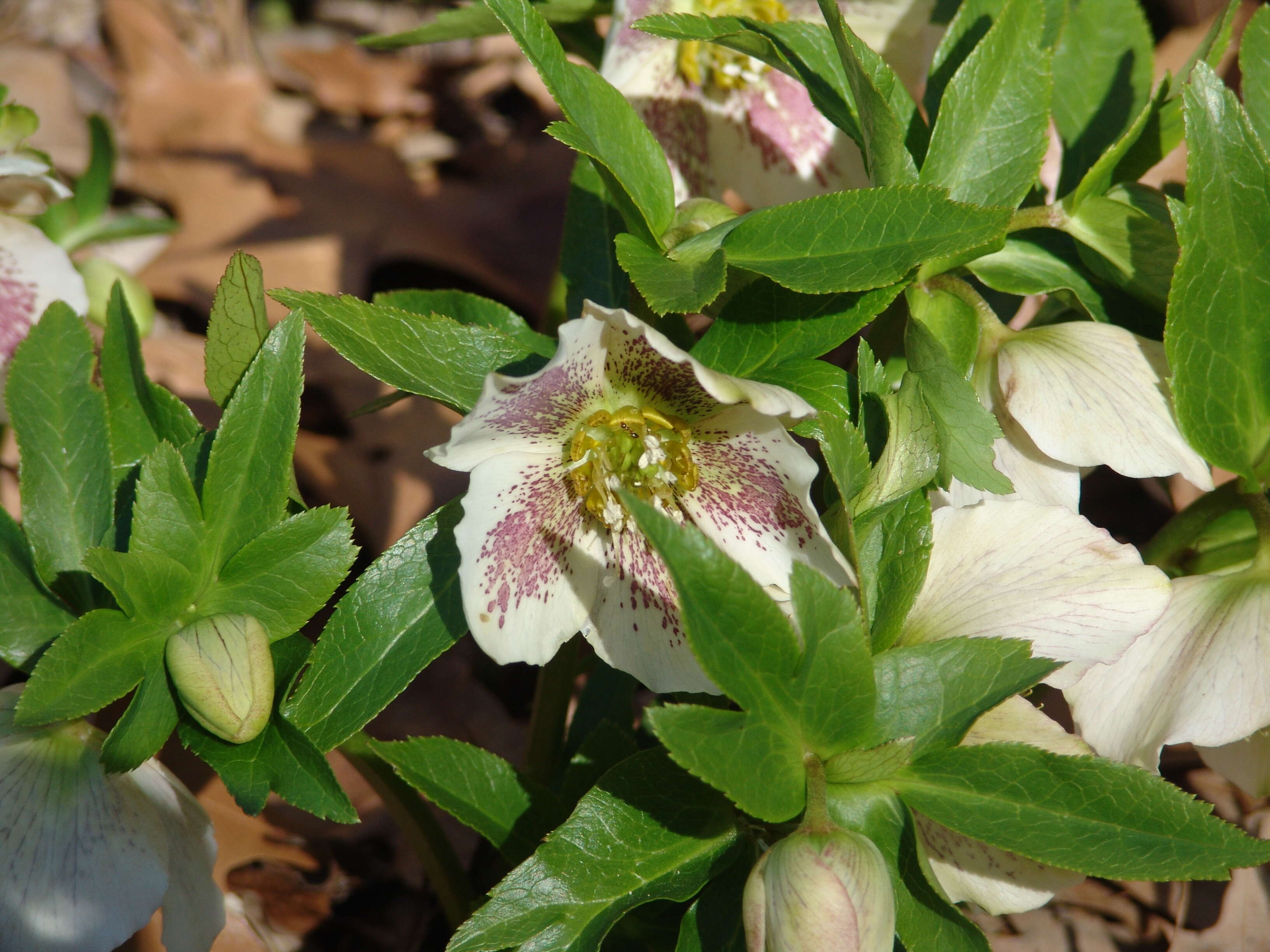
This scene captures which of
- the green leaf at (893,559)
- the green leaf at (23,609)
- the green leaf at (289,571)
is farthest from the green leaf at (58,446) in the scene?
the green leaf at (893,559)

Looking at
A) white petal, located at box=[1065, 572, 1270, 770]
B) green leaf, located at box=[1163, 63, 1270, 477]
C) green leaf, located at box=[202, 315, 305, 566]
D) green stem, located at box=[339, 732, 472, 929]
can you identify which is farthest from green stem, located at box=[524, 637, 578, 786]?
green leaf, located at box=[1163, 63, 1270, 477]

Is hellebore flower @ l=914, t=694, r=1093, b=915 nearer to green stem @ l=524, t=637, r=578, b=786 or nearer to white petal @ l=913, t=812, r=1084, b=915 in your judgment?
white petal @ l=913, t=812, r=1084, b=915

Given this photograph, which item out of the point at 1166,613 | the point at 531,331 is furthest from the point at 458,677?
the point at 1166,613

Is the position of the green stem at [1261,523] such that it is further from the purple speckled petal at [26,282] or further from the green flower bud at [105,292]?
the green flower bud at [105,292]

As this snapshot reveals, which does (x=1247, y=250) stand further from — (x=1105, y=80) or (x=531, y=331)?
(x=531, y=331)

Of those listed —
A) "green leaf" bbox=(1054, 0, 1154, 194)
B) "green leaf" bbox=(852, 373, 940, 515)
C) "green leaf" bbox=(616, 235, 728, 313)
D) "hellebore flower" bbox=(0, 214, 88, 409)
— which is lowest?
"hellebore flower" bbox=(0, 214, 88, 409)

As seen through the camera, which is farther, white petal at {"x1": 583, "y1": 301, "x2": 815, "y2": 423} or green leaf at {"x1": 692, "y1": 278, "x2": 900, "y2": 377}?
green leaf at {"x1": 692, "y1": 278, "x2": 900, "y2": 377}
